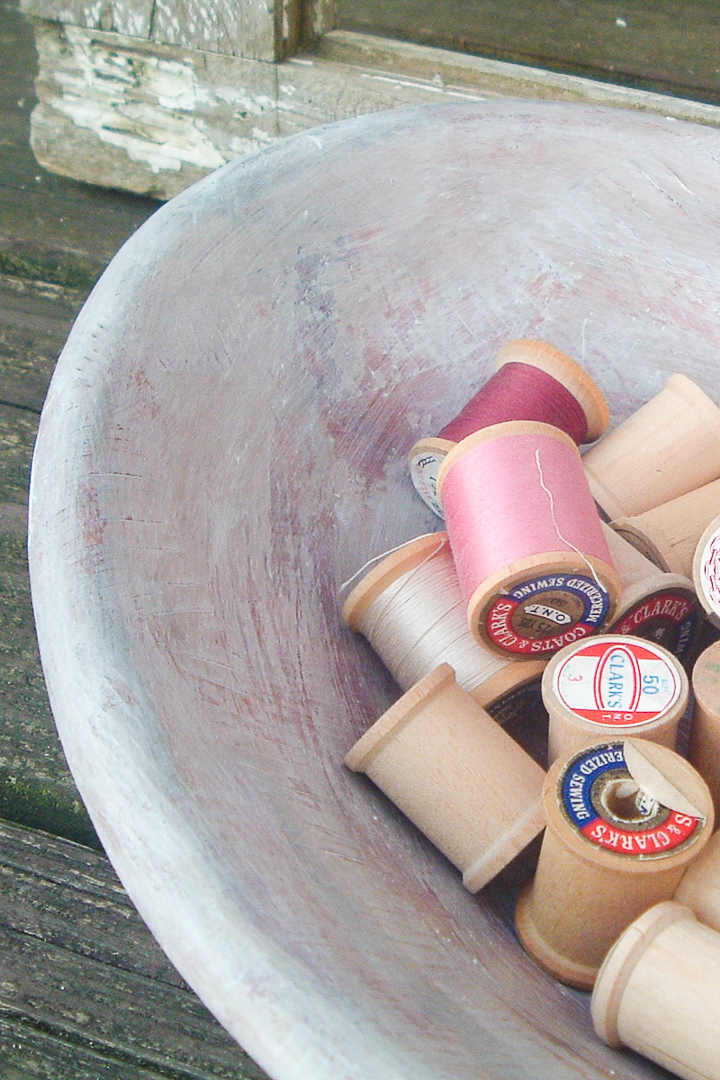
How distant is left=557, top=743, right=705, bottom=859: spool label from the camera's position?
3.13 feet

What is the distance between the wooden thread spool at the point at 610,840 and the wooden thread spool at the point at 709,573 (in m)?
0.30

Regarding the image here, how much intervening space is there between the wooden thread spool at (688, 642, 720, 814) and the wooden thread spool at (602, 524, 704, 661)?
15 centimetres

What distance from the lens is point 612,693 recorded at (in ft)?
3.64

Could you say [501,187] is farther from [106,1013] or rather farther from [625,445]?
[106,1013]

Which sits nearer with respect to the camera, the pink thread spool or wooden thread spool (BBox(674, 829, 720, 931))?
wooden thread spool (BBox(674, 829, 720, 931))

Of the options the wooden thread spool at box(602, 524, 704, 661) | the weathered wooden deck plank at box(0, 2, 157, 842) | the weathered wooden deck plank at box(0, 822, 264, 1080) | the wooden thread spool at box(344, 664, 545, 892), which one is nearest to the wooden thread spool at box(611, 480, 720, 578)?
the wooden thread spool at box(602, 524, 704, 661)

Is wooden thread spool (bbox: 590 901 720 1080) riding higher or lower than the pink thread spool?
lower

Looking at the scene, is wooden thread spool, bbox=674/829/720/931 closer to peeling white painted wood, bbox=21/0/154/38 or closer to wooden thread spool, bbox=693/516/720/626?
wooden thread spool, bbox=693/516/720/626

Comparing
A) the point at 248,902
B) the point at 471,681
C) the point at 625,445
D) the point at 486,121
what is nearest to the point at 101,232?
the point at 486,121

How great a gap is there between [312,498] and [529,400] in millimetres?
320

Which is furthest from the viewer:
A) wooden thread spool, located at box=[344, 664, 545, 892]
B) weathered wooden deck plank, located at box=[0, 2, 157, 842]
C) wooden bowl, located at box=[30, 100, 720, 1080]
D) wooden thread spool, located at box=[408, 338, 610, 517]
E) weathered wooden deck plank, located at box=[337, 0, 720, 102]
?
weathered wooden deck plank, located at box=[337, 0, 720, 102]

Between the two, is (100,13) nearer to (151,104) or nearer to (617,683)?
(151,104)

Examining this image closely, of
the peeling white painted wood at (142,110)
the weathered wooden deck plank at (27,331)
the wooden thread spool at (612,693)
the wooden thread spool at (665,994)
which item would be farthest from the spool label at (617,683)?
the peeling white painted wood at (142,110)

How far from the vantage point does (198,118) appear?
259 cm
